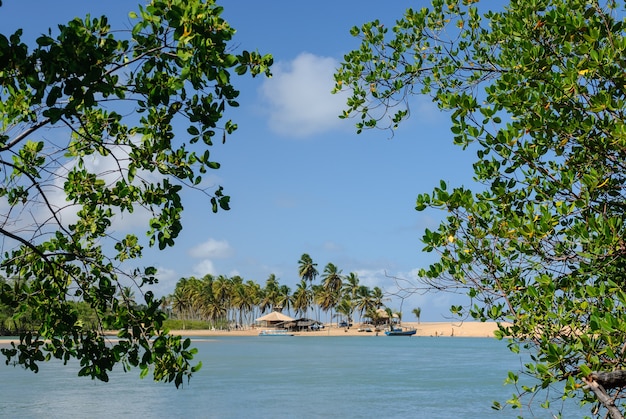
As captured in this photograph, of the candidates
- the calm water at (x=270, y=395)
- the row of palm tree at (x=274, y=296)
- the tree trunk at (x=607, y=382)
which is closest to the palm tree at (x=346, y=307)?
the row of palm tree at (x=274, y=296)

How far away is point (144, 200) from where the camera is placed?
523 centimetres

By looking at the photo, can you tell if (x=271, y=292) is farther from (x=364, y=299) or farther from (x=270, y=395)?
(x=270, y=395)

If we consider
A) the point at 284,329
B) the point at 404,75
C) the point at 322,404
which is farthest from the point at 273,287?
the point at 404,75

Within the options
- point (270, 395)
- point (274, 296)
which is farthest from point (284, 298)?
point (270, 395)

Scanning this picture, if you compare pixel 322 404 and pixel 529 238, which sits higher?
pixel 529 238

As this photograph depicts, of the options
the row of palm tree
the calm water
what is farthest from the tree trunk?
the row of palm tree

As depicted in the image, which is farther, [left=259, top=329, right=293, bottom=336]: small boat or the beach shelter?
[left=259, top=329, right=293, bottom=336]: small boat

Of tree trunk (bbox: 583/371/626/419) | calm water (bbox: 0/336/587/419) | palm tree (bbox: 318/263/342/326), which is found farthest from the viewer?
palm tree (bbox: 318/263/342/326)

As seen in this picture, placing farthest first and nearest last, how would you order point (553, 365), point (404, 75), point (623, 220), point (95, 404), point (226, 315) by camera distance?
point (226, 315)
point (95, 404)
point (404, 75)
point (623, 220)
point (553, 365)

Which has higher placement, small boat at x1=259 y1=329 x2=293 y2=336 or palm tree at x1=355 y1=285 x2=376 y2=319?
palm tree at x1=355 y1=285 x2=376 y2=319

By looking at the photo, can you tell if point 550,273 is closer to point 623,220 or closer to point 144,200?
point 623,220

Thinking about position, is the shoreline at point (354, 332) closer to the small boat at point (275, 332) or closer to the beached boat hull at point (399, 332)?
the beached boat hull at point (399, 332)

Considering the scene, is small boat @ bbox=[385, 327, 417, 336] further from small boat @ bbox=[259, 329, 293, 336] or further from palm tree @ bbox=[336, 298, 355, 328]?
small boat @ bbox=[259, 329, 293, 336]

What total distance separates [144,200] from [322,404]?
24.6 meters
